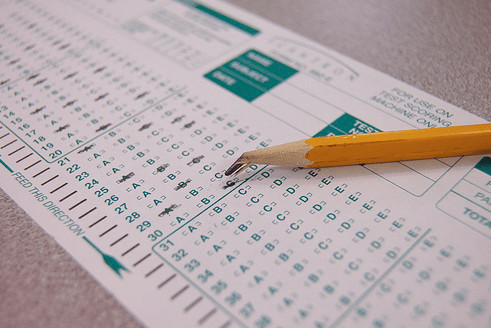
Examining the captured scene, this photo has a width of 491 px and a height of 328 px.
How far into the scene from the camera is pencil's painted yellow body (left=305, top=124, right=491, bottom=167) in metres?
0.45

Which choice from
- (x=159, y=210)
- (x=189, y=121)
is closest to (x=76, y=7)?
(x=189, y=121)

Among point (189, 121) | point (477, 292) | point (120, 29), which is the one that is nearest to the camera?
point (477, 292)

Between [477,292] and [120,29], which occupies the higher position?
[120,29]

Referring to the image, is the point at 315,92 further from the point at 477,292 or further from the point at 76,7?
the point at 76,7

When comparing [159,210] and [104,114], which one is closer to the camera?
[159,210]

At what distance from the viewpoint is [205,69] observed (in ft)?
2.06

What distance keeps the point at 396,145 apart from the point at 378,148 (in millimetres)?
20

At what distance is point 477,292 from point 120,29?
640 millimetres

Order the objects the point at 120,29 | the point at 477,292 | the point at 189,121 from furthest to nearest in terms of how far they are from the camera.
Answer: the point at 120,29 < the point at 189,121 < the point at 477,292

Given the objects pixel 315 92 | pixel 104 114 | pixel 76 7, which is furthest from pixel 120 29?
pixel 315 92

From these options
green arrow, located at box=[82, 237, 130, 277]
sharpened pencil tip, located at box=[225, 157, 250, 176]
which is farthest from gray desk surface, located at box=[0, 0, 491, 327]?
sharpened pencil tip, located at box=[225, 157, 250, 176]

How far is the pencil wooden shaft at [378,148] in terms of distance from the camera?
0.45 meters

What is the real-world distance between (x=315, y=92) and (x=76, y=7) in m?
0.48

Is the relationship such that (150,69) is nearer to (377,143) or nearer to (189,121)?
(189,121)
